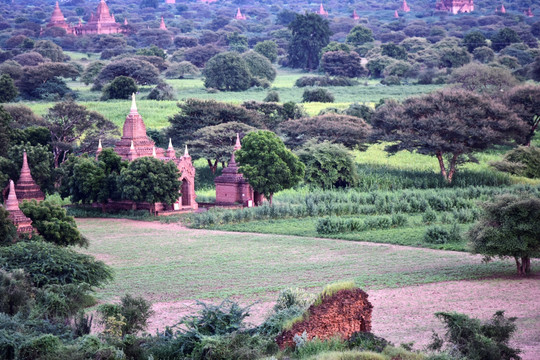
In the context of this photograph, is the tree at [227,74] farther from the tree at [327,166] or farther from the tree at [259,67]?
the tree at [327,166]

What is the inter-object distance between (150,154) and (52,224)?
16.5 metres

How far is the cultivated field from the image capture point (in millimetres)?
23703

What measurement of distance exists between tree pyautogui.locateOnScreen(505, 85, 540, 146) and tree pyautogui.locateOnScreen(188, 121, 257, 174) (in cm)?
1819

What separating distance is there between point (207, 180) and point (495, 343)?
37.2 m

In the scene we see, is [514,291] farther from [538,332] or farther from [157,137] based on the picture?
[157,137]

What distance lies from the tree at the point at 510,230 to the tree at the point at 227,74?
2574 inches

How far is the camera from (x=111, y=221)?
138 ft

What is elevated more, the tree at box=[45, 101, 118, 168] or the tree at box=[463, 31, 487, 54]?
the tree at box=[463, 31, 487, 54]

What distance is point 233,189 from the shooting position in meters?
44.3

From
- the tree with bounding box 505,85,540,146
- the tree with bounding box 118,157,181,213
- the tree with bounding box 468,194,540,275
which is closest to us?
the tree with bounding box 468,194,540,275

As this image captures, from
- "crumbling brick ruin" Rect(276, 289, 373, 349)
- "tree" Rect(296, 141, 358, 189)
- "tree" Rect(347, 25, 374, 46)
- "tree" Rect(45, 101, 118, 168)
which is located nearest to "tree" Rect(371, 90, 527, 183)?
"tree" Rect(296, 141, 358, 189)

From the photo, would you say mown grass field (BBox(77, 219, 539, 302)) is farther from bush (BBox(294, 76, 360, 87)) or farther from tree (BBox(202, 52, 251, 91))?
bush (BBox(294, 76, 360, 87))

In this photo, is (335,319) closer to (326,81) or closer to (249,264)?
(249,264)

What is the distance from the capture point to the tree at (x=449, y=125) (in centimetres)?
5053
